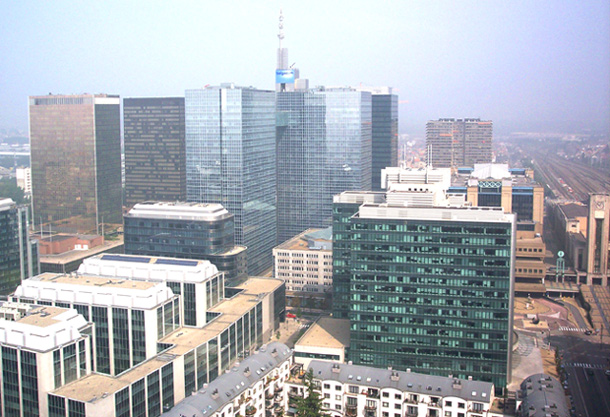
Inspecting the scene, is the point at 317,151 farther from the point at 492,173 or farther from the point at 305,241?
the point at 492,173

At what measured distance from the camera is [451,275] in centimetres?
A: 3147

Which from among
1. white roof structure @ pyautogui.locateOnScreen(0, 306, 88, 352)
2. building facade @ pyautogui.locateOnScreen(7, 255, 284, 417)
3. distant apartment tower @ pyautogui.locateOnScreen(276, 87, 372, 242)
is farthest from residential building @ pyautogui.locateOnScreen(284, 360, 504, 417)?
distant apartment tower @ pyautogui.locateOnScreen(276, 87, 372, 242)

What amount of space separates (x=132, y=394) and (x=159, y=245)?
16.3 meters

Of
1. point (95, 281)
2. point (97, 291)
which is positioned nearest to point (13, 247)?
point (95, 281)

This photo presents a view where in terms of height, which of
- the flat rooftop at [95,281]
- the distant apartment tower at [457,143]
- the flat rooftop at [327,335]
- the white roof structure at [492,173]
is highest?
the distant apartment tower at [457,143]

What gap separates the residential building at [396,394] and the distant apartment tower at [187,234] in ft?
41.3

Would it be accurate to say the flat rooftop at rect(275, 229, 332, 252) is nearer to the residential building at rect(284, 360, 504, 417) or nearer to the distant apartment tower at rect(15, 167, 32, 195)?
the residential building at rect(284, 360, 504, 417)

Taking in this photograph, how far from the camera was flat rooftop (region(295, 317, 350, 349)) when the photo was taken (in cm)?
3488

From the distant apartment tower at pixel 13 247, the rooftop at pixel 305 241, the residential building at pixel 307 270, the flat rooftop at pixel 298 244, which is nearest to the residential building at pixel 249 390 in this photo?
the residential building at pixel 307 270

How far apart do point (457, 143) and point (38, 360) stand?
85377 mm

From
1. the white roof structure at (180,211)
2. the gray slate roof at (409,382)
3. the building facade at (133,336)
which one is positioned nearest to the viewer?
the building facade at (133,336)

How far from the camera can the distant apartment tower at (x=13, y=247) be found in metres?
41.8

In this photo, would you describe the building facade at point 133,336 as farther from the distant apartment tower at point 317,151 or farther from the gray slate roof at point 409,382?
the distant apartment tower at point 317,151

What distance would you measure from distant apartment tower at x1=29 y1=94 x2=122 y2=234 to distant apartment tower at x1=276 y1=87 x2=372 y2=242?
57.2 ft
